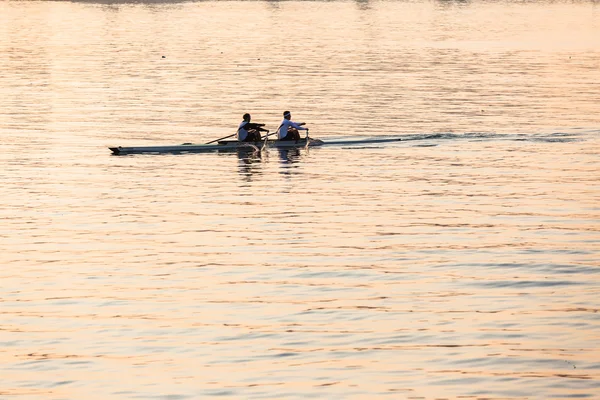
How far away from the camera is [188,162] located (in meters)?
44.6

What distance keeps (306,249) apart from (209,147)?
1756 cm

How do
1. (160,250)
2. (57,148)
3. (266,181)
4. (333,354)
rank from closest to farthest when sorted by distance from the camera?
(333,354) < (160,250) < (266,181) < (57,148)

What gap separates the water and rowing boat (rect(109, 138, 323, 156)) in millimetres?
525

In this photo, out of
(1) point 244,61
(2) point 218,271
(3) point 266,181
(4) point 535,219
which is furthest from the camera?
(1) point 244,61

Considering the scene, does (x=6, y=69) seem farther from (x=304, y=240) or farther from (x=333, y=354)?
(x=333, y=354)

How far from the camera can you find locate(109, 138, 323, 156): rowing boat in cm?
4603

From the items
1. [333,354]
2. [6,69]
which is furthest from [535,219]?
[6,69]

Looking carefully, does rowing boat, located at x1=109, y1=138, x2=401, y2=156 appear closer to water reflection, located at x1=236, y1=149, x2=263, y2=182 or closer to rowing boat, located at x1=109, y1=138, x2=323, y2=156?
rowing boat, located at x1=109, y1=138, x2=323, y2=156

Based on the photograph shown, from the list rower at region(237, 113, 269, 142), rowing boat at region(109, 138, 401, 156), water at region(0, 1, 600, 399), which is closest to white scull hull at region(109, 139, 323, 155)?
rowing boat at region(109, 138, 401, 156)

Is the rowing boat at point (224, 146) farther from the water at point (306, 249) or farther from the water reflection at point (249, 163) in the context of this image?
the water at point (306, 249)

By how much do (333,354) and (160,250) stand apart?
9812 millimetres

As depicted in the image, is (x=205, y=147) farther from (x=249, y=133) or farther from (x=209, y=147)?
(x=249, y=133)

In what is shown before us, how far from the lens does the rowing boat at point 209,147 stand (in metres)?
46.0

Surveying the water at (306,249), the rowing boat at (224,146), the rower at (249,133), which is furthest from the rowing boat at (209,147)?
the water at (306,249)
